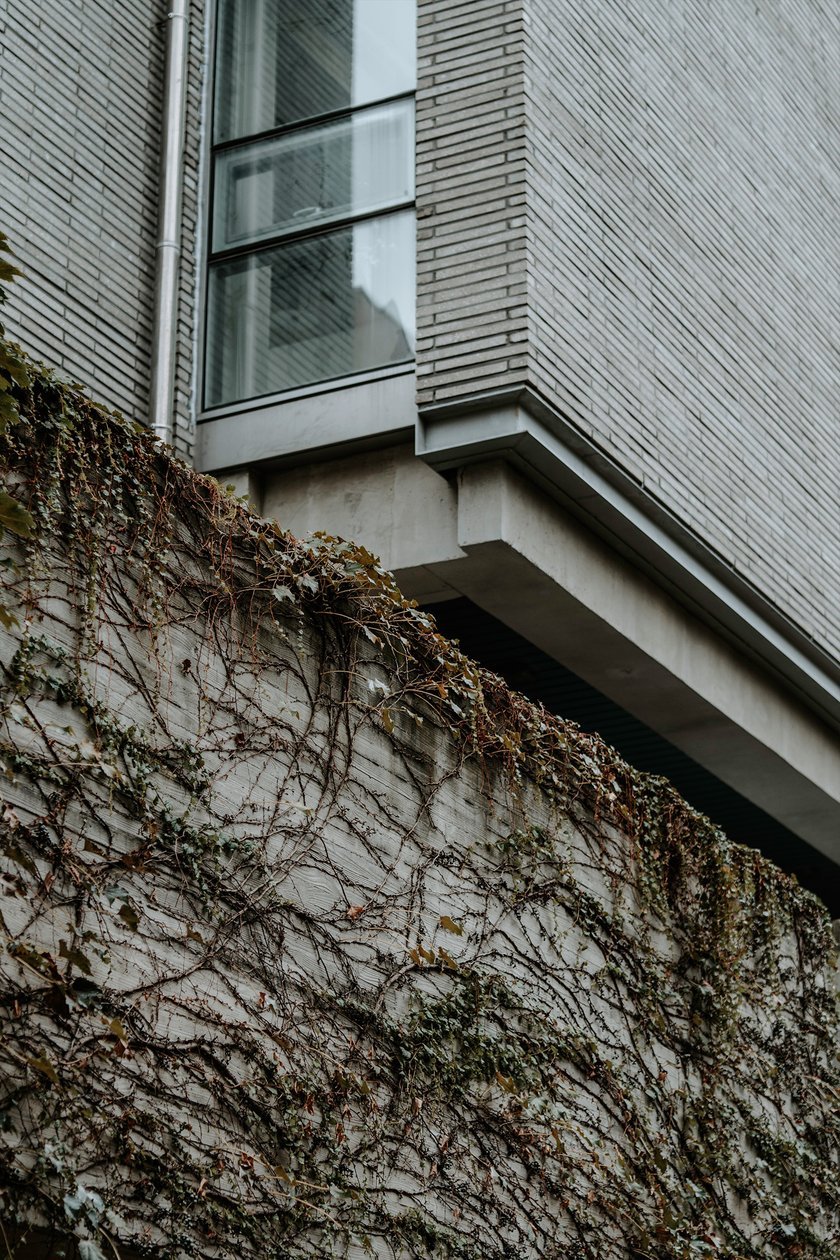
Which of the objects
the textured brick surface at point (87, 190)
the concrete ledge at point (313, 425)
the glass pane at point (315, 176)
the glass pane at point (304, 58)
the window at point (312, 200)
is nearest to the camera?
the concrete ledge at point (313, 425)

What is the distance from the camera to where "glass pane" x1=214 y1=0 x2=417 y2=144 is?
9977 millimetres

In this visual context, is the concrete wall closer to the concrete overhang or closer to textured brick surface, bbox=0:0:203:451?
the concrete overhang

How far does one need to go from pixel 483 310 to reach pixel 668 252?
1.96m

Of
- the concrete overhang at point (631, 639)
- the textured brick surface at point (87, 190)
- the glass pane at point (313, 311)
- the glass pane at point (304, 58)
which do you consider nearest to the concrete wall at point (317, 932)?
the concrete overhang at point (631, 639)

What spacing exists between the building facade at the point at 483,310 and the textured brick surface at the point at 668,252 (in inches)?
1.0

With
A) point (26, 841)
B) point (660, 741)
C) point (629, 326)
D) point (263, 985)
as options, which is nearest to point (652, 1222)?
point (263, 985)

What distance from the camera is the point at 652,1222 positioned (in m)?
7.00

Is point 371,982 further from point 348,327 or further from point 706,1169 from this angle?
point 348,327

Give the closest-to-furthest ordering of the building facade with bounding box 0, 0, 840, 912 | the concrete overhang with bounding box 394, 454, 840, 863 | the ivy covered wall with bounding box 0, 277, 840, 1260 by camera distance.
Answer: the ivy covered wall with bounding box 0, 277, 840, 1260, the concrete overhang with bounding box 394, 454, 840, 863, the building facade with bounding box 0, 0, 840, 912

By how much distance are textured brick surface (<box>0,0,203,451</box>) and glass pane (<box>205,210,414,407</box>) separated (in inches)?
9.5

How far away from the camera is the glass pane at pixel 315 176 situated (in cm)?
975

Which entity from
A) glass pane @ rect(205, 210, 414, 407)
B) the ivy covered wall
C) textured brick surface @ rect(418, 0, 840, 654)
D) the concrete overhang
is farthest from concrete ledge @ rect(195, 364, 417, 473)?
the ivy covered wall

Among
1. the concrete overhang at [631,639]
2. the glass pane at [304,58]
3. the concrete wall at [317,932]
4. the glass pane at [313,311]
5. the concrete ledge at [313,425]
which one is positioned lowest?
the concrete wall at [317,932]

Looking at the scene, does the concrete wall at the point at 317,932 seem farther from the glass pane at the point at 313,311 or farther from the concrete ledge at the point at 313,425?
the glass pane at the point at 313,311
